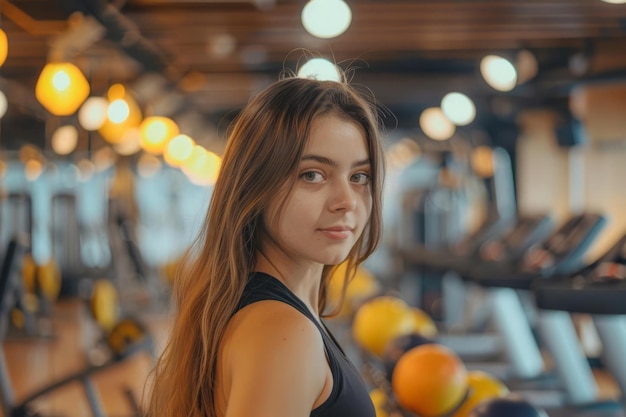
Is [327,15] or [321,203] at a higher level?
[327,15]

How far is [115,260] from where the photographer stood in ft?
37.6

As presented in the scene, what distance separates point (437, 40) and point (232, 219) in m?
7.11

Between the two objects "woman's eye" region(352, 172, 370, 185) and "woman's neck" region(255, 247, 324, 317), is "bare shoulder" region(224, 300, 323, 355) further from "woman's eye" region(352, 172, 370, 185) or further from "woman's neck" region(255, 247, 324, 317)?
"woman's eye" region(352, 172, 370, 185)

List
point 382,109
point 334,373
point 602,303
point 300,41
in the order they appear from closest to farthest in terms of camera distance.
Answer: point 334,373 → point 382,109 → point 602,303 → point 300,41

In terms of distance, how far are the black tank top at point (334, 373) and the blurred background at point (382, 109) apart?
1.94m

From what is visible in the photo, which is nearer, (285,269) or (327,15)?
(285,269)

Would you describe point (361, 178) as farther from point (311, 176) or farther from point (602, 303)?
point (602, 303)

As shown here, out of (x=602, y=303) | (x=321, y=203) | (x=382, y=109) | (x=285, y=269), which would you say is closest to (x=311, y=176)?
(x=321, y=203)

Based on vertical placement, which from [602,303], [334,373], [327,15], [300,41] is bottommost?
[602,303]

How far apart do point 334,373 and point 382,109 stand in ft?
6.44

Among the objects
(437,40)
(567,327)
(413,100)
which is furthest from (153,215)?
(567,327)

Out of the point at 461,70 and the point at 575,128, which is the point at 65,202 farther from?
the point at 575,128

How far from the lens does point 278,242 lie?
1432mm

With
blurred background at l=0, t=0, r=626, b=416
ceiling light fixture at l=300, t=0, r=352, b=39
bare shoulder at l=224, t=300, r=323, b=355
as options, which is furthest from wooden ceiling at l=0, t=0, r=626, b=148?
bare shoulder at l=224, t=300, r=323, b=355
